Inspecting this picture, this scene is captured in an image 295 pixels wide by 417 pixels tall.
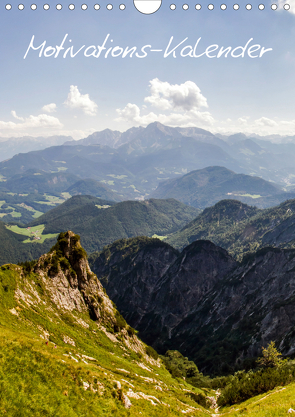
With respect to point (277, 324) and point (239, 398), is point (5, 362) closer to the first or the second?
point (239, 398)

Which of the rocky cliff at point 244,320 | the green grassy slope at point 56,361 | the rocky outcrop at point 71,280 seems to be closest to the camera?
the green grassy slope at point 56,361

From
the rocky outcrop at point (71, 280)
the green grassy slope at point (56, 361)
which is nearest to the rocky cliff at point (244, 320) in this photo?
the green grassy slope at point (56, 361)

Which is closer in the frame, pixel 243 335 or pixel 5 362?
pixel 5 362

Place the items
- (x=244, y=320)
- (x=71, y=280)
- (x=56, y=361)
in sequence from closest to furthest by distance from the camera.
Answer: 1. (x=56, y=361)
2. (x=71, y=280)
3. (x=244, y=320)

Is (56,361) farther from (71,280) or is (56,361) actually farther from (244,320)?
(244,320)

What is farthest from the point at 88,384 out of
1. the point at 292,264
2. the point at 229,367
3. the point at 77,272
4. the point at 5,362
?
the point at 292,264

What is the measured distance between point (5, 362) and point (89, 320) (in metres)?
66.6

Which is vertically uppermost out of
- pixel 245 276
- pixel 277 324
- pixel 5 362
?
pixel 245 276

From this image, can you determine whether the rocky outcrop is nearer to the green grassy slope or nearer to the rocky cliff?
the green grassy slope

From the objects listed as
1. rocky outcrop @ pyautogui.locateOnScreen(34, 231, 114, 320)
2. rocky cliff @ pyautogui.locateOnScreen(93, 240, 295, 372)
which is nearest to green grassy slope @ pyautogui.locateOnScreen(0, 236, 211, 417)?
rocky outcrop @ pyautogui.locateOnScreen(34, 231, 114, 320)

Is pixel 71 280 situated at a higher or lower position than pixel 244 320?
lower

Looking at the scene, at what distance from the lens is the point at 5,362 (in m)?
27.8

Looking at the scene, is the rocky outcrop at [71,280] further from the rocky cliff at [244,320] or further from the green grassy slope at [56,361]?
the rocky cliff at [244,320]

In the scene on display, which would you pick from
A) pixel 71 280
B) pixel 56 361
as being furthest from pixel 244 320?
pixel 56 361
